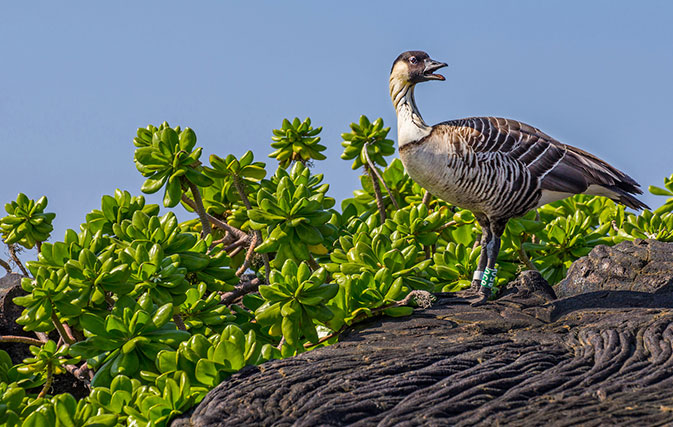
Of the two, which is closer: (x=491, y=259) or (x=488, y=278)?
(x=488, y=278)

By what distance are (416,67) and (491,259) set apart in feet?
5.04

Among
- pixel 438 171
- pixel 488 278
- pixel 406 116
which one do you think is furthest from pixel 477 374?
pixel 406 116

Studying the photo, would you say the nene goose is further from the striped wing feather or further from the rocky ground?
the rocky ground

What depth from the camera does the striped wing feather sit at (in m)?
5.55

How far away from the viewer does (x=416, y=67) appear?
5.67 metres

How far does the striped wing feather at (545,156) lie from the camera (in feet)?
18.2

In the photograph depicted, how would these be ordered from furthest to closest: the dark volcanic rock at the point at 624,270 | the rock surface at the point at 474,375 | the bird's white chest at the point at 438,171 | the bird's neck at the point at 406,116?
the bird's neck at the point at 406,116
the bird's white chest at the point at 438,171
the dark volcanic rock at the point at 624,270
the rock surface at the point at 474,375

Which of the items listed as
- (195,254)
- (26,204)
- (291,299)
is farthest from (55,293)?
(26,204)

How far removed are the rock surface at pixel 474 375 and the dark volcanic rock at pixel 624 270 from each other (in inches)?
27.9

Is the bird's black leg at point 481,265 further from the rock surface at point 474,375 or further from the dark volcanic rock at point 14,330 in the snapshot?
the dark volcanic rock at point 14,330

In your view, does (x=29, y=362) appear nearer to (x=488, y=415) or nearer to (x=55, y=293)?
(x=55, y=293)

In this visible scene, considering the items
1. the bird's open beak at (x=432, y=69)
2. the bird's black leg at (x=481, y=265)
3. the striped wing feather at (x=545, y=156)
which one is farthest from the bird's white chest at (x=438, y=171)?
the bird's open beak at (x=432, y=69)

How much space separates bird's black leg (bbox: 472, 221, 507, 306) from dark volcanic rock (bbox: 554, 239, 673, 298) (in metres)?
0.56

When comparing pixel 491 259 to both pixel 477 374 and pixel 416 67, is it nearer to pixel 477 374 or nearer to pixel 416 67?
pixel 416 67
